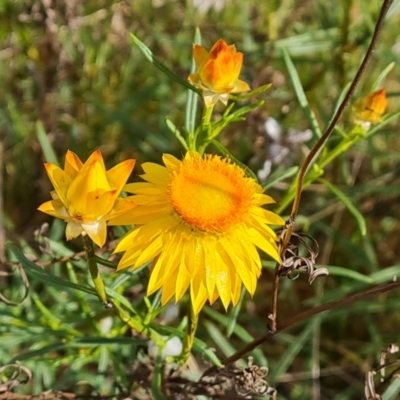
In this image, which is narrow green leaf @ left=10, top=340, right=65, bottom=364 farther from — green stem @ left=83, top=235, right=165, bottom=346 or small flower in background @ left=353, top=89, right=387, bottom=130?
small flower in background @ left=353, top=89, right=387, bottom=130

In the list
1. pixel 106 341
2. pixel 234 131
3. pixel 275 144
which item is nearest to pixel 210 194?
pixel 106 341

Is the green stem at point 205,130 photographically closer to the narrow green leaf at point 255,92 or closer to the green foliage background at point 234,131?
the narrow green leaf at point 255,92

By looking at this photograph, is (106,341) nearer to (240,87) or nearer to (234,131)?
(240,87)

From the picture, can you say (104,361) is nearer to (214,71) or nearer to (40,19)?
(214,71)

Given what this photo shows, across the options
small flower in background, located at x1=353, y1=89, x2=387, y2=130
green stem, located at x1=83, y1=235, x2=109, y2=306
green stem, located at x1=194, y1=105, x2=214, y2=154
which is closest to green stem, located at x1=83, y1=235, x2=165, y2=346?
green stem, located at x1=83, y1=235, x2=109, y2=306

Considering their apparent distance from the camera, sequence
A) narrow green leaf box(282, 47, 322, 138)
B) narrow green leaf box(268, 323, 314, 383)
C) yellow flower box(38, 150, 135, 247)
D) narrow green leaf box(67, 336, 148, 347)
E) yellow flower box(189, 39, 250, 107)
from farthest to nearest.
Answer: narrow green leaf box(268, 323, 314, 383), narrow green leaf box(282, 47, 322, 138), narrow green leaf box(67, 336, 148, 347), yellow flower box(189, 39, 250, 107), yellow flower box(38, 150, 135, 247)

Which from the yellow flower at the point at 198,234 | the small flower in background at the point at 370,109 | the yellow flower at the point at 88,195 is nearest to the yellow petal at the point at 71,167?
the yellow flower at the point at 88,195
